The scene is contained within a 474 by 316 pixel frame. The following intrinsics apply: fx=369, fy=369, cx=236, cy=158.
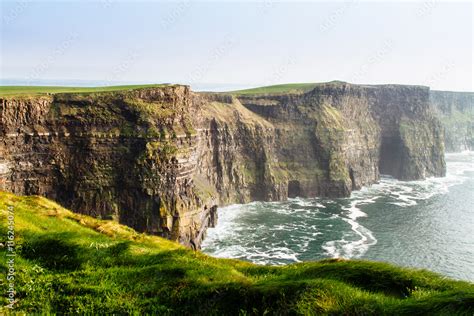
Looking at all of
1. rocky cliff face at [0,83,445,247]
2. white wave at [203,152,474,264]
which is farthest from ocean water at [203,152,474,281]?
rocky cliff face at [0,83,445,247]

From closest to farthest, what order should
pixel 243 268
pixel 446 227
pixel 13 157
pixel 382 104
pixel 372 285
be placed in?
pixel 372 285, pixel 243 268, pixel 13 157, pixel 446 227, pixel 382 104

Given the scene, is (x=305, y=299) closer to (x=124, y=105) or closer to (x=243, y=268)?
(x=243, y=268)

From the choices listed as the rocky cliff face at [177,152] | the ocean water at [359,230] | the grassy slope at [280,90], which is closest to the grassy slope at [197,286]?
the ocean water at [359,230]

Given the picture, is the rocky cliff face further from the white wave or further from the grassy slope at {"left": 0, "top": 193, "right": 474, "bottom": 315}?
the grassy slope at {"left": 0, "top": 193, "right": 474, "bottom": 315}

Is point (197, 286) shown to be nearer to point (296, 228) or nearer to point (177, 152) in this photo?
point (177, 152)

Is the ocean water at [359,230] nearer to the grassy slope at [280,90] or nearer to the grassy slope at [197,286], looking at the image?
the grassy slope at [280,90]

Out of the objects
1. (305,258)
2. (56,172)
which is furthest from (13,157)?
(305,258)

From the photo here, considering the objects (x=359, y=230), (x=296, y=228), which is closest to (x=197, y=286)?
(x=296, y=228)
